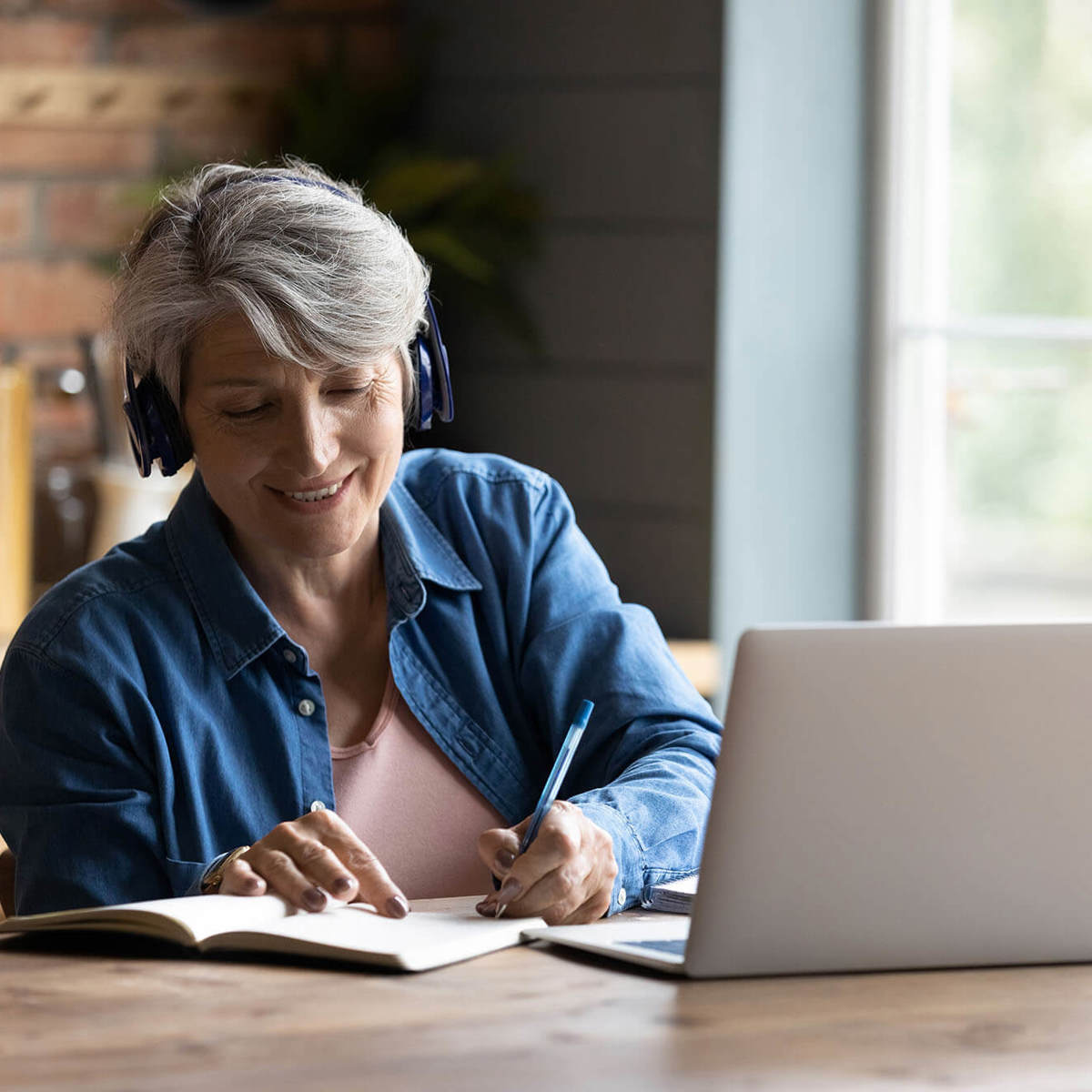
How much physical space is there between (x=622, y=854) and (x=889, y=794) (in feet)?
1.09

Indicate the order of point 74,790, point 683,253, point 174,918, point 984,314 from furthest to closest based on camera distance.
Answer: point 984,314 < point 683,253 < point 74,790 < point 174,918

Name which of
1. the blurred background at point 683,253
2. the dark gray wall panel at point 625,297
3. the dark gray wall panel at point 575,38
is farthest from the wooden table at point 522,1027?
the dark gray wall panel at point 575,38

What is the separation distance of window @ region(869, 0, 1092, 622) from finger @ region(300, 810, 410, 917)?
1818mm

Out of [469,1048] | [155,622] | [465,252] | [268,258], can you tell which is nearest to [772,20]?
[465,252]

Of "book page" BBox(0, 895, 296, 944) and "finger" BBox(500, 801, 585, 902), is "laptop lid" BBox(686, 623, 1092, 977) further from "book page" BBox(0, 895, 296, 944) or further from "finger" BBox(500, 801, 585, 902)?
"book page" BBox(0, 895, 296, 944)

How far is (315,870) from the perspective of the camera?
1.14 metres

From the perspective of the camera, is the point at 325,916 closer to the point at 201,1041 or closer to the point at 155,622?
the point at 201,1041

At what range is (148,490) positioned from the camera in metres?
2.72

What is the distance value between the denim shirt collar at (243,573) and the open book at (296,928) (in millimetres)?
377

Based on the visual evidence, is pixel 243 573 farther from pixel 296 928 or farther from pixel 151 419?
pixel 296 928

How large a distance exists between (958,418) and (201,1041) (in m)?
2.26

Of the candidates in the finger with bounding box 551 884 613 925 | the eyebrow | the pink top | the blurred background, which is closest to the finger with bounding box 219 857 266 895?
the finger with bounding box 551 884 613 925

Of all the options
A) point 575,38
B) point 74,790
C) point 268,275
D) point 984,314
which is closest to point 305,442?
point 268,275

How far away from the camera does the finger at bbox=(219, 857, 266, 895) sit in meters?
1.14
